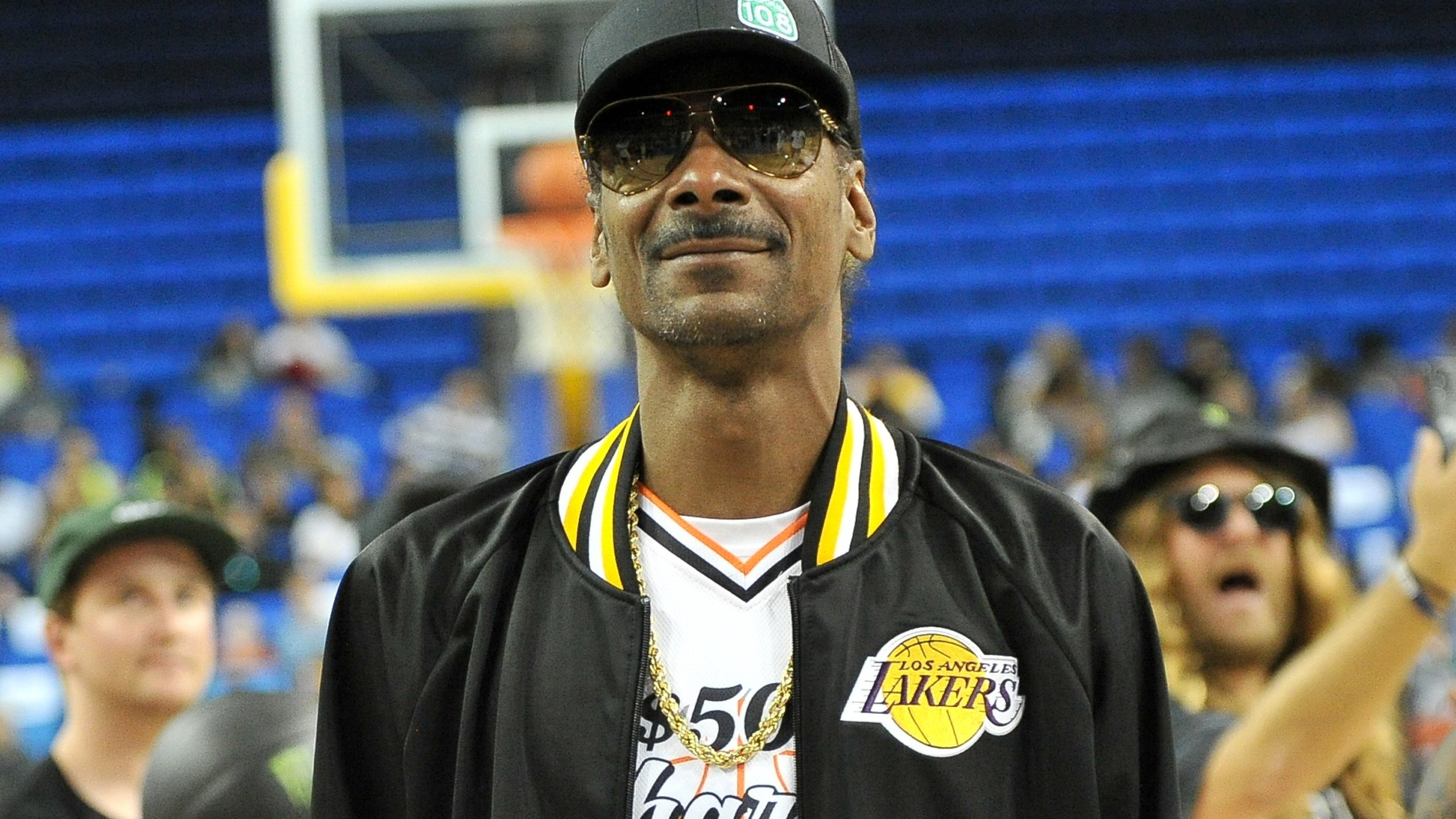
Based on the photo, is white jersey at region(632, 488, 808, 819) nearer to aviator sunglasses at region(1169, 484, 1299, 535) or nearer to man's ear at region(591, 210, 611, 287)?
man's ear at region(591, 210, 611, 287)

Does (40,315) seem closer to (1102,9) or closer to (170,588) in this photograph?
(1102,9)

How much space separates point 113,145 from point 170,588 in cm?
1438

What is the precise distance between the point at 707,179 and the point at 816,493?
1.27ft

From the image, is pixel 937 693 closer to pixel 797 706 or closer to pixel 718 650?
pixel 797 706

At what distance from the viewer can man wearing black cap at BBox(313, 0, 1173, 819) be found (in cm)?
201

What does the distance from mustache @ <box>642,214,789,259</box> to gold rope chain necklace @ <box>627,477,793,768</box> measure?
396mm

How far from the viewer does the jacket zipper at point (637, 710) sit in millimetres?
1999

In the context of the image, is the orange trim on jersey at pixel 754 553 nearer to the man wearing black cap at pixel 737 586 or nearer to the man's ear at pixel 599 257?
the man wearing black cap at pixel 737 586

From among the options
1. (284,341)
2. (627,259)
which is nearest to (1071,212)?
(284,341)

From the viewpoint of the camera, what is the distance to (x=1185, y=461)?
363 centimetres

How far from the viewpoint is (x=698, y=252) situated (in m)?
2.10

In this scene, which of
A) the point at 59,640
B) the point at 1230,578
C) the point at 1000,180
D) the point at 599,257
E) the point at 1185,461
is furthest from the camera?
the point at 1000,180

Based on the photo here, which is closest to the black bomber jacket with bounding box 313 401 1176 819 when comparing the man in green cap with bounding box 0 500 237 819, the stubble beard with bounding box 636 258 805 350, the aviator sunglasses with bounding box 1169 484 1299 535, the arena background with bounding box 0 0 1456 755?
the stubble beard with bounding box 636 258 805 350

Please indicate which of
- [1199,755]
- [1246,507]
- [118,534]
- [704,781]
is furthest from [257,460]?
[704,781]
